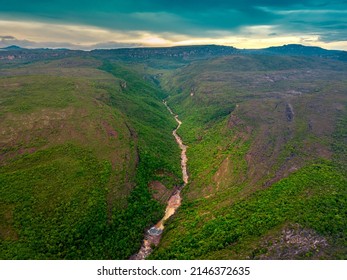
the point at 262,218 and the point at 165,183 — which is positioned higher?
the point at 262,218

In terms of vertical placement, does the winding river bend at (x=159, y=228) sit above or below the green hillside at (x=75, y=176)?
below

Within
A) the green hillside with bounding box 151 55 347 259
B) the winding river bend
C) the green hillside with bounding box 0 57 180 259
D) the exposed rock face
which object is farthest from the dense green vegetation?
the green hillside with bounding box 0 57 180 259

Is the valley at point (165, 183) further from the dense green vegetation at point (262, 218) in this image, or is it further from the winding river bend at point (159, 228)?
the winding river bend at point (159, 228)

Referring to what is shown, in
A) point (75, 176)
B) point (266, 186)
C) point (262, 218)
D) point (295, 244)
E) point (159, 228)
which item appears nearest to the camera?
point (295, 244)

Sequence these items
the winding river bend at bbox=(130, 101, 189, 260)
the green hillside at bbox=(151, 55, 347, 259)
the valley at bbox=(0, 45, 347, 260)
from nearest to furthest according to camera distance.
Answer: the green hillside at bbox=(151, 55, 347, 259) < the valley at bbox=(0, 45, 347, 260) < the winding river bend at bbox=(130, 101, 189, 260)

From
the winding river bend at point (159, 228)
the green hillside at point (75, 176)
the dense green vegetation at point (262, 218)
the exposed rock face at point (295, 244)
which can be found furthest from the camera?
the winding river bend at point (159, 228)

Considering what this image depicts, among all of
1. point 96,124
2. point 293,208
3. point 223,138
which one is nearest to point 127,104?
point 96,124

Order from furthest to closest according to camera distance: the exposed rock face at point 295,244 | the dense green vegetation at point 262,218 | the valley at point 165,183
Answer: the valley at point 165,183, the dense green vegetation at point 262,218, the exposed rock face at point 295,244

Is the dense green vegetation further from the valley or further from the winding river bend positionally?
the winding river bend

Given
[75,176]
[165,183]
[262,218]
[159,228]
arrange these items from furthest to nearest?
[165,183] < [75,176] < [159,228] < [262,218]

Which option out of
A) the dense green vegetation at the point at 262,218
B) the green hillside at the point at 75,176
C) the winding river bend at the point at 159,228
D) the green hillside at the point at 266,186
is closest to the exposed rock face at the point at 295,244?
the green hillside at the point at 266,186

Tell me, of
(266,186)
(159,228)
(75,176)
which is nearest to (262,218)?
(266,186)

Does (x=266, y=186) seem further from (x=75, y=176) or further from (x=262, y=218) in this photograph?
(x=75, y=176)

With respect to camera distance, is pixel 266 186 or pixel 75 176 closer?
pixel 75 176
